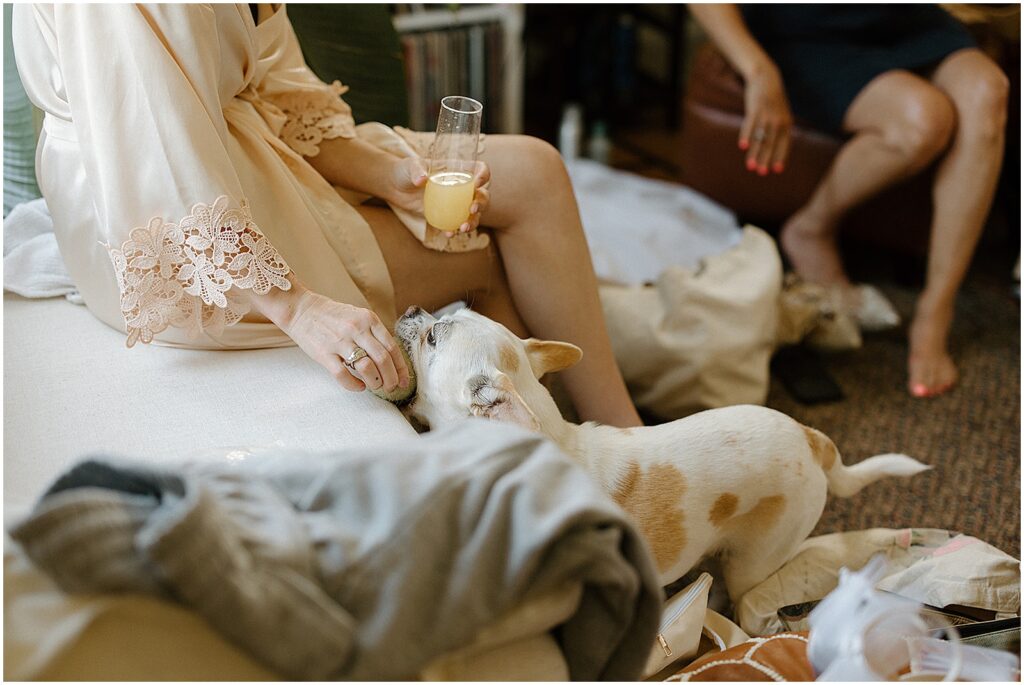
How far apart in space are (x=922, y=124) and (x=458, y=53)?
57.7 inches

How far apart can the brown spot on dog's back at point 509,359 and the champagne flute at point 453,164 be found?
0.22 m

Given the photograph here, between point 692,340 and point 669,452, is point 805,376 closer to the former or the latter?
point 692,340

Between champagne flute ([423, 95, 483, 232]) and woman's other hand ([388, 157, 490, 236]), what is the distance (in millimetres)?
38

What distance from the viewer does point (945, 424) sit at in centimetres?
195

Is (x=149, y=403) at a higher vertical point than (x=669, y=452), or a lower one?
higher

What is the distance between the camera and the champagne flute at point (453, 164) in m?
1.16

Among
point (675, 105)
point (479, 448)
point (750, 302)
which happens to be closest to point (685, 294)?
point (750, 302)

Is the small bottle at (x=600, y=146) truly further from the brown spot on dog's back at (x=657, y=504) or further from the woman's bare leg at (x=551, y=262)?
the brown spot on dog's back at (x=657, y=504)

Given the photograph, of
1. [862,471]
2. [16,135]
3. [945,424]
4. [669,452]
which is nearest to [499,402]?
[669,452]

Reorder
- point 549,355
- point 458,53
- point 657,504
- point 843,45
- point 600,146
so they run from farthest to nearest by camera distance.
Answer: point 600,146 < point 458,53 < point 843,45 < point 549,355 < point 657,504

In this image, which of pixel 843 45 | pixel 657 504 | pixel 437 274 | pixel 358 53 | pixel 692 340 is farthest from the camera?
pixel 843 45

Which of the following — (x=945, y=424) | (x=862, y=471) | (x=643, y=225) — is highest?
(x=862, y=471)

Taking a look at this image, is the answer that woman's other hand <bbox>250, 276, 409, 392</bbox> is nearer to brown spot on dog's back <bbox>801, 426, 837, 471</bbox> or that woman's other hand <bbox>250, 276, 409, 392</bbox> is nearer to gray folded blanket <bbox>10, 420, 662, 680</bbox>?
gray folded blanket <bbox>10, 420, 662, 680</bbox>

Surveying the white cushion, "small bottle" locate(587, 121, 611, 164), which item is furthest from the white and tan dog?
"small bottle" locate(587, 121, 611, 164)
